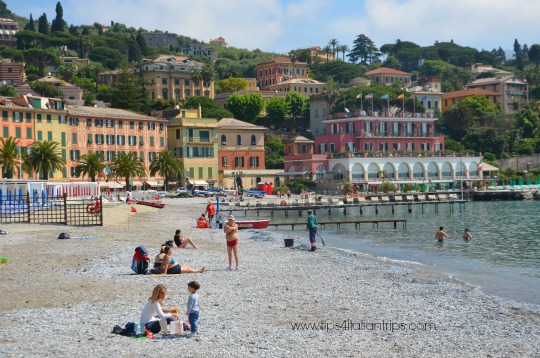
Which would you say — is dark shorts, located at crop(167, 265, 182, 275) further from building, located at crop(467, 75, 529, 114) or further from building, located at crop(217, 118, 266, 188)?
building, located at crop(467, 75, 529, 114)

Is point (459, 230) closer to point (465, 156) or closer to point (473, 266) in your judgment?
point (473, 266)

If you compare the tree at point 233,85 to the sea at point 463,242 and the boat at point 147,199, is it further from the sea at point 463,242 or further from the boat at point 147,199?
the sea at point 463,242

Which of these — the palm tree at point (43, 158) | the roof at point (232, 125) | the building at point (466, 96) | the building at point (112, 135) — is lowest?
the palm tree at point (43, 158)

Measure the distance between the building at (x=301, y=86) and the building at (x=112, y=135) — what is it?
79403 millimetres

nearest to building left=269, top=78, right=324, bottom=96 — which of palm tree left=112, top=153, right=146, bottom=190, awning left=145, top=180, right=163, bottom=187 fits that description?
awning left=145, top=180, right=163, bottom=187

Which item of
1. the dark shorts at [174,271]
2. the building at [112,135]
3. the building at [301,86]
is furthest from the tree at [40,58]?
the dark shorts at [174,271]

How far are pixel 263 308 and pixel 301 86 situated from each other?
158 meters

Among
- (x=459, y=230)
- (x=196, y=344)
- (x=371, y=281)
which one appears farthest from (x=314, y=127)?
(x=196, y=344)

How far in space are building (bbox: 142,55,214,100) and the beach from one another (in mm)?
120928

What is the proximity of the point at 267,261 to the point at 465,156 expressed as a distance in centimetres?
8493

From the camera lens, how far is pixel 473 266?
107 feet

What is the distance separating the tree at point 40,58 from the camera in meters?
176

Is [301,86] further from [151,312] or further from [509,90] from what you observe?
[151,312]

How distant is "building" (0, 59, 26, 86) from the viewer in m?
154
